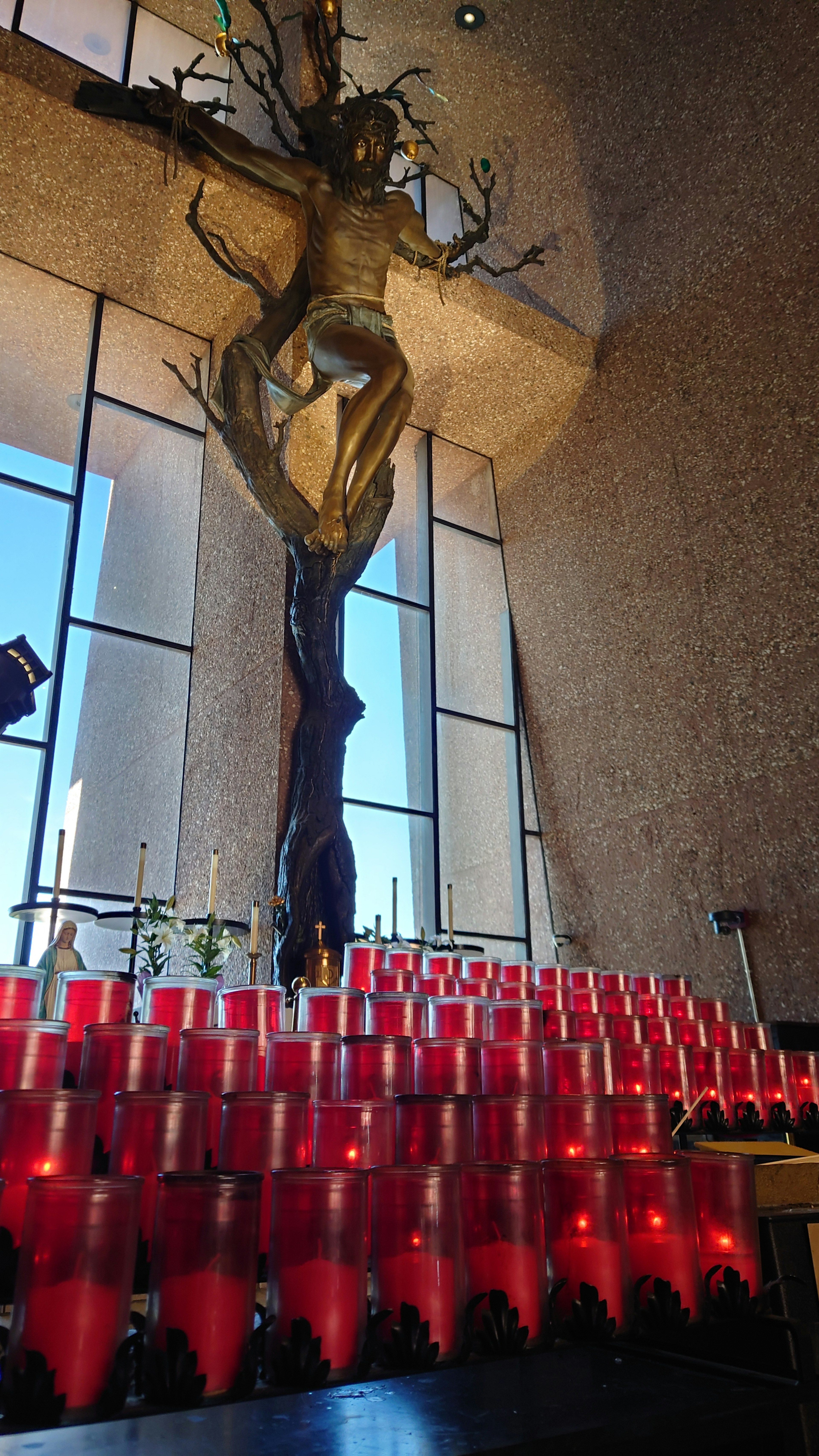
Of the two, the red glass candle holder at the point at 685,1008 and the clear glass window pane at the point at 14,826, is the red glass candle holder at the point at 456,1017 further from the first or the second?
the clear glass window pane at the point at 14,826

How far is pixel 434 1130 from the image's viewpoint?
4.81ft

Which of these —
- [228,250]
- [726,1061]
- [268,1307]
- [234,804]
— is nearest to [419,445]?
[228,250]

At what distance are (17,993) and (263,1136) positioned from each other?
788 millimetres

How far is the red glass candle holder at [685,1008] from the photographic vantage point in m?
3.66

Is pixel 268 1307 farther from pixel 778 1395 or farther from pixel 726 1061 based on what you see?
pixel 726 1061

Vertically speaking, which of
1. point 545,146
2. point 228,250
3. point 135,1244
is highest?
point 545,146

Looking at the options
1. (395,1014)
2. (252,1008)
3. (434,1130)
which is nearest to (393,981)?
(395,1014)

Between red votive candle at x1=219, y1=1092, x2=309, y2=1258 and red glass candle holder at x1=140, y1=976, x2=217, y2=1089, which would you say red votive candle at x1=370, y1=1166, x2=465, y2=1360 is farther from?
red glass candle holder at x1=140, y1=976, x2=217, y2=1089

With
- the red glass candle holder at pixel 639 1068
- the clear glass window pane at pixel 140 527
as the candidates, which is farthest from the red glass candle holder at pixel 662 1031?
the clear glass window pane at pixel 140 527

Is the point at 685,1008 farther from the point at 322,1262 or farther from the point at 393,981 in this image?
the point at 322,1262

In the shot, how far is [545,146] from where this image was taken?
635 centimetres

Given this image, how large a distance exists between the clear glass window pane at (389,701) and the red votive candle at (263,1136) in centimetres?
404

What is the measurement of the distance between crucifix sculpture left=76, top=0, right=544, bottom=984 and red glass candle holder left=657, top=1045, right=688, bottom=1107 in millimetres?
1427

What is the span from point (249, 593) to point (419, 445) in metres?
2.34
